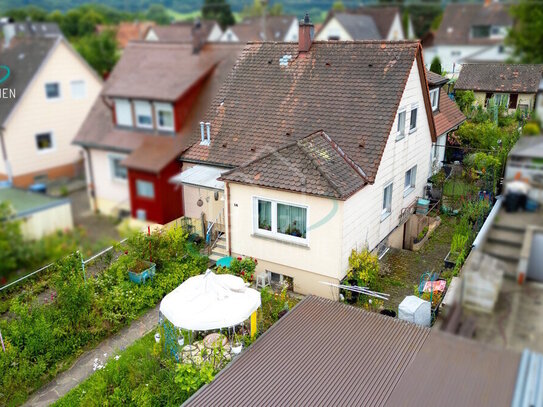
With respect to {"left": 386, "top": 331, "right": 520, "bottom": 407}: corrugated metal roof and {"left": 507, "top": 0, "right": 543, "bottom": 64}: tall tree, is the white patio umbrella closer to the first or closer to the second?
{"left": 386, "top": 331, "right": 520, "bottom": 407}: corrugated metal roof

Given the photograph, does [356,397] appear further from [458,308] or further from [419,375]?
[458,308]

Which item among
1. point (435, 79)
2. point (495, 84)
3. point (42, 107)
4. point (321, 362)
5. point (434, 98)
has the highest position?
point (42, 107)

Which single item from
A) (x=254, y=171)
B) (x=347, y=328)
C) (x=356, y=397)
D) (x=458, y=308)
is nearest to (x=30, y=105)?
(x=458, y=308)

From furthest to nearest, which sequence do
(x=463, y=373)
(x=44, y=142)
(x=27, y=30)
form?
1. (x=463, y=373)
2. (x=27, y=30)
3. (x=44, y=142)

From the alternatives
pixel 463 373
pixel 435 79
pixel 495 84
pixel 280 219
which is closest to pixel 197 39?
pixel 463 373

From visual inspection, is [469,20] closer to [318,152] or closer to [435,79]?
[318,152]

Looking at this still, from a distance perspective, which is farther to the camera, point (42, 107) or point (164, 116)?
point (42, 107)
